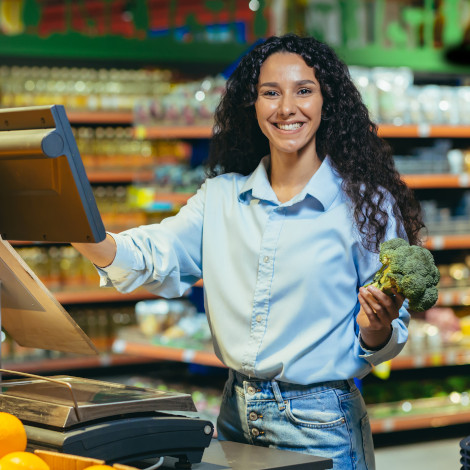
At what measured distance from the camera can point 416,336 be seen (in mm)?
5371

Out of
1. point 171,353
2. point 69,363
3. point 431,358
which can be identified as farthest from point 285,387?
point 69,363

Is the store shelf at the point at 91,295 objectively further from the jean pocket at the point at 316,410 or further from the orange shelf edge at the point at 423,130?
the jean pocket at the point at 316,410

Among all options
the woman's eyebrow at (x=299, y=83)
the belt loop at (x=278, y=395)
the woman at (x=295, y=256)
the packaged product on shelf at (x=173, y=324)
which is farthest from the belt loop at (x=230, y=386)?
the packaged product on shelf at (x=173, y=324)

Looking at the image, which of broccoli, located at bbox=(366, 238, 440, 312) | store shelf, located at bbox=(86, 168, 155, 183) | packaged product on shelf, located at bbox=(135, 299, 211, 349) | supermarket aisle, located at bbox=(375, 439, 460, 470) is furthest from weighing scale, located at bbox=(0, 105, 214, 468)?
store shelf, located at bbox=(86, 168, 155, 183)

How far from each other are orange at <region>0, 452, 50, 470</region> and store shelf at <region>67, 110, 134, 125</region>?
17.0 ft

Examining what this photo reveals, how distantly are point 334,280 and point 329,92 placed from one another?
1.66 ft

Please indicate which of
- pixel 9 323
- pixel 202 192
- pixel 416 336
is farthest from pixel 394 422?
pixel 9 323

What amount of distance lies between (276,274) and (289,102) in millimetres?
429

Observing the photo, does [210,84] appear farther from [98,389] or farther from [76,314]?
[98,389]

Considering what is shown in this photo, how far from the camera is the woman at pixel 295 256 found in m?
1.92

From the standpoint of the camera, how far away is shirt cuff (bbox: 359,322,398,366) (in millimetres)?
1889

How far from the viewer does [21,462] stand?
131 cm

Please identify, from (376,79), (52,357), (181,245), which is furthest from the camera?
(52,357)

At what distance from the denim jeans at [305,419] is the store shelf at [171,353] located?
8.57ft
